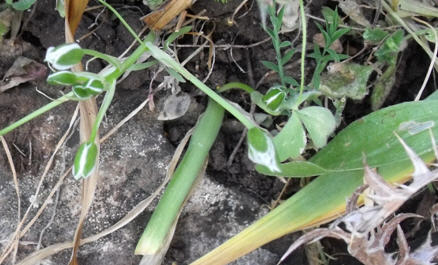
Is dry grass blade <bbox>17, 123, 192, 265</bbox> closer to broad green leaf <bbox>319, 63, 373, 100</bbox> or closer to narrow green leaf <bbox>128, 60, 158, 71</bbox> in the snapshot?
narrow green leaf <bbox>128, 60, 158, 71</bbox>

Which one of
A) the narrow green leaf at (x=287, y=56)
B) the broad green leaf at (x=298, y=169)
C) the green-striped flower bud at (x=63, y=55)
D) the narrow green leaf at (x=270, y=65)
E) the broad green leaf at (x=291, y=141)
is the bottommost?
the broad green leaf at (x=298, y=169)

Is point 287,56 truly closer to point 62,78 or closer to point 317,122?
point 317,122

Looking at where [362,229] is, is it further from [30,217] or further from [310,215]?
[30,217]

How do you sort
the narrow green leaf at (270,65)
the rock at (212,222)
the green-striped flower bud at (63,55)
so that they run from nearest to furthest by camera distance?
the green-striped flower bud at (63,55)
the narrow green leaf at (270,65)
the rock at (212,222)

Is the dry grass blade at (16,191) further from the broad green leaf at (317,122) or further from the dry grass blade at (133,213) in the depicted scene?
the broad green leaf at (317,122)

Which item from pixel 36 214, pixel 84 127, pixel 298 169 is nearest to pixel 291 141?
pixel 298 169

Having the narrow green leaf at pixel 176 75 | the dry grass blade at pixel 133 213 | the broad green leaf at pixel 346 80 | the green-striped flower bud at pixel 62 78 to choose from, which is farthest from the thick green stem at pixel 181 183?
the green-striped flower bud at pixel 62 78
